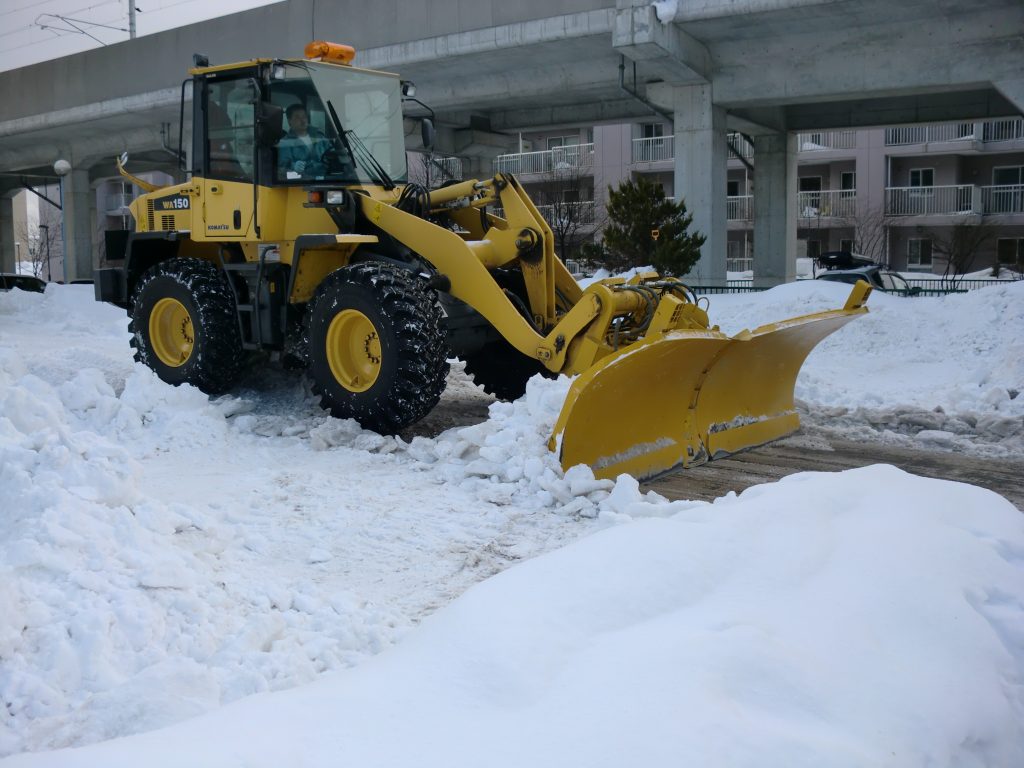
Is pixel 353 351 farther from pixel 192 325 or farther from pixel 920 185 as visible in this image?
pixel 920 185

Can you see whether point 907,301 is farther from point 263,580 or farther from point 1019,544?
point 263,580

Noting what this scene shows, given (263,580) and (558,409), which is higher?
(558,409)

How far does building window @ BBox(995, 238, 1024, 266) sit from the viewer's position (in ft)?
116

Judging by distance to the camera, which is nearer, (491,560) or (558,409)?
(491,560)

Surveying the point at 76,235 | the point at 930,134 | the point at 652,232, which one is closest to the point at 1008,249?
the point at 930,134

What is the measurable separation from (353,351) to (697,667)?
544 centimetres

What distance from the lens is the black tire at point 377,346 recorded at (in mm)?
7598

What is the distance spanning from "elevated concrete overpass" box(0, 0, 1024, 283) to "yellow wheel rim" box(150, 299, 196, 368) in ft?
33.1

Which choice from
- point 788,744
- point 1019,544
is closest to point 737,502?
point 1019,544

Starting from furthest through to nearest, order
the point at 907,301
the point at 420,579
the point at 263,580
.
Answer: the point at 907,301 < the point at 420,579 < the point at 263,580

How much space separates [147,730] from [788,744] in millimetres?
1933

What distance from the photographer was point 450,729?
2.87 metres

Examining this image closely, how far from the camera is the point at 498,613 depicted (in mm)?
3582

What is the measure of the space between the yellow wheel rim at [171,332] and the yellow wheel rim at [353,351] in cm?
196
